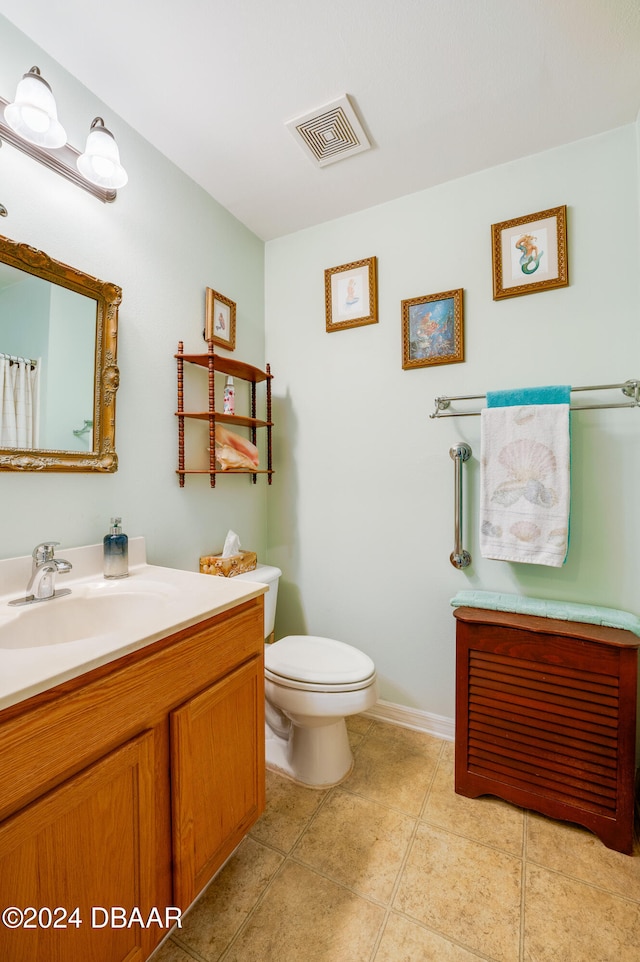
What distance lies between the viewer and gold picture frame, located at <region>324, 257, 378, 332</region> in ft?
6.03

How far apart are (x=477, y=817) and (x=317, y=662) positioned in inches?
28.1

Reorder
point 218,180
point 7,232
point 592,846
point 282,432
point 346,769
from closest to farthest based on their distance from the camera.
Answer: point 7,232
point 592,846
point 346,769
point 218,180
point 282,432

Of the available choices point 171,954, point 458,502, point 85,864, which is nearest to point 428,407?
point 458,502

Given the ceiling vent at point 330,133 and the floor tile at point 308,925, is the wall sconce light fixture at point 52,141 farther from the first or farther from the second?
the floor tile at point 308,925

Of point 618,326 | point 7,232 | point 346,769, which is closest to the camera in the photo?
point 7,232

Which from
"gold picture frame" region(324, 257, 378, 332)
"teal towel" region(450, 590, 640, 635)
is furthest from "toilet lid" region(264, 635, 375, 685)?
"gold picture frame" region(324, 257, 378, 332)

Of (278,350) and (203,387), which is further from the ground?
(278,350)

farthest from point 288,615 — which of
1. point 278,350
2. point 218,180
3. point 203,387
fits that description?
point 218,180

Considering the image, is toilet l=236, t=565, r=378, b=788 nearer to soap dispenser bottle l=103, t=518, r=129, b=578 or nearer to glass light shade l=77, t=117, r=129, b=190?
soap dispenser bottle l=103, t=518, r=129, b=578

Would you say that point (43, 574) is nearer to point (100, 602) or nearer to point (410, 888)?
point (100, 602)

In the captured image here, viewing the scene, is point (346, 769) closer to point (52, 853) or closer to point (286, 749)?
point (286, 749)

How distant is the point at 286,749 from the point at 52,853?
1.05 metres

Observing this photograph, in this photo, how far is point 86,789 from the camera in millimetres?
708

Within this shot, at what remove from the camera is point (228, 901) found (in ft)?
3.51
